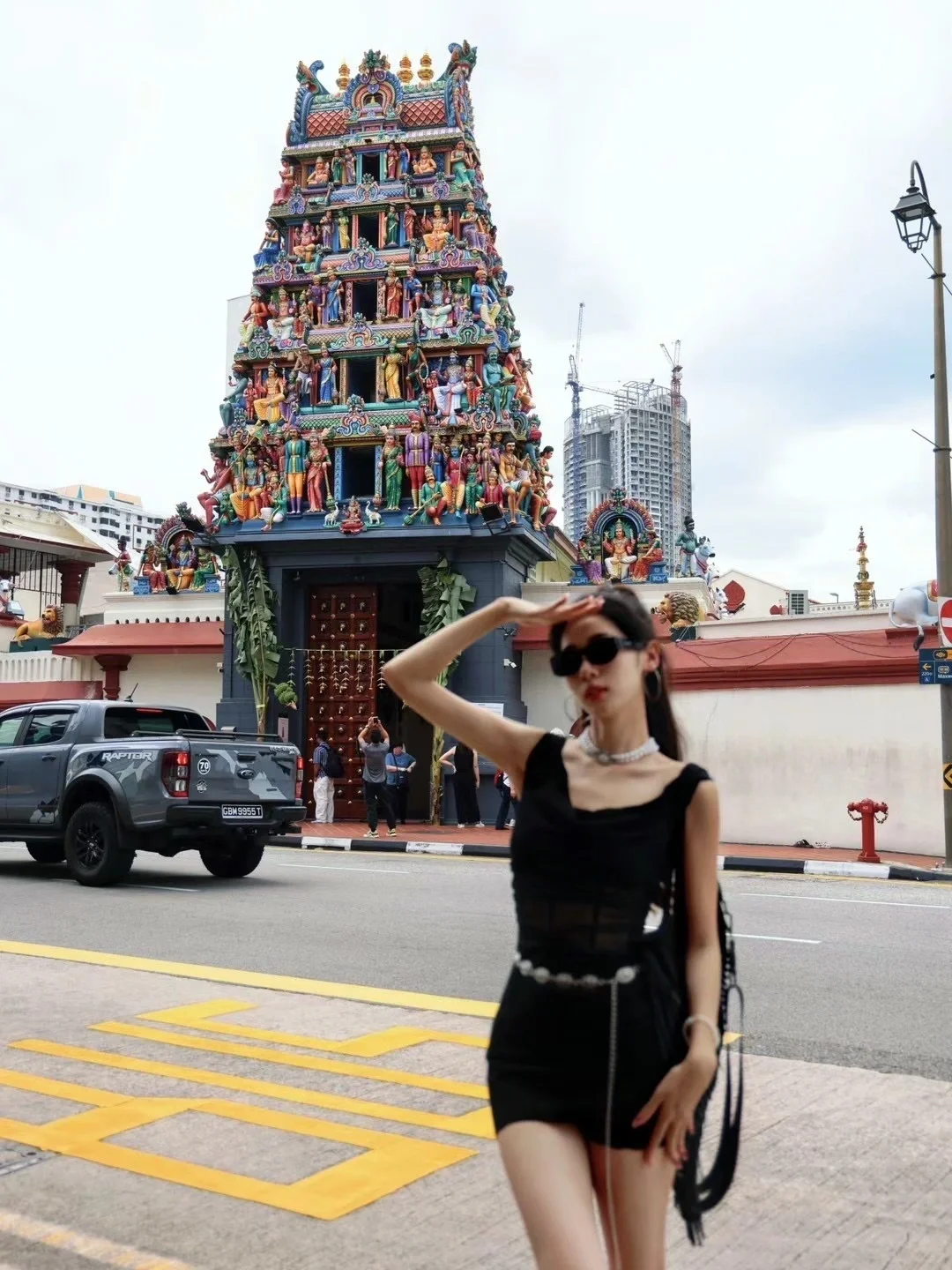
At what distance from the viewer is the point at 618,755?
9.11ft

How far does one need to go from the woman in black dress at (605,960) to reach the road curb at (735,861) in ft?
41.7

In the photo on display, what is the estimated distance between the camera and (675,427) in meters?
102

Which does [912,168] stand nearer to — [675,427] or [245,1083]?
[245,1083]

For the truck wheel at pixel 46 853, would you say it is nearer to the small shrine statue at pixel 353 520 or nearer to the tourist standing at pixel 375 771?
the tourist standing at pixel 375 771

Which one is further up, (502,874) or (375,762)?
(375,762)

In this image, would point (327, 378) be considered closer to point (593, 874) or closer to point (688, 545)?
point (688, 545)

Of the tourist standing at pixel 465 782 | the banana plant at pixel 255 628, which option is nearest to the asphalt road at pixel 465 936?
the tourist standing at pixel 465 782

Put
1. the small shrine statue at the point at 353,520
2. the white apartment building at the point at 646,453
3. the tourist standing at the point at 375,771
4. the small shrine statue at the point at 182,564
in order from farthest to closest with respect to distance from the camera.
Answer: the white apartment building at the point at 646,453 < the small shrine statue at the point at 182,564 < the small shrine statue at the point at 353,520 < the tourist standing at the point at 375,771

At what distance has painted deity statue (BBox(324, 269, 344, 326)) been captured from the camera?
28.0 metres

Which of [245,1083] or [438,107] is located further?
[438,107]

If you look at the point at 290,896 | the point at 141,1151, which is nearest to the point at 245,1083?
the point at 141,1151

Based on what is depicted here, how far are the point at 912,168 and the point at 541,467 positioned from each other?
473 inches

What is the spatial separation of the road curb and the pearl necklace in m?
12.7

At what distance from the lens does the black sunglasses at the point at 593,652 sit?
8.93 feet
